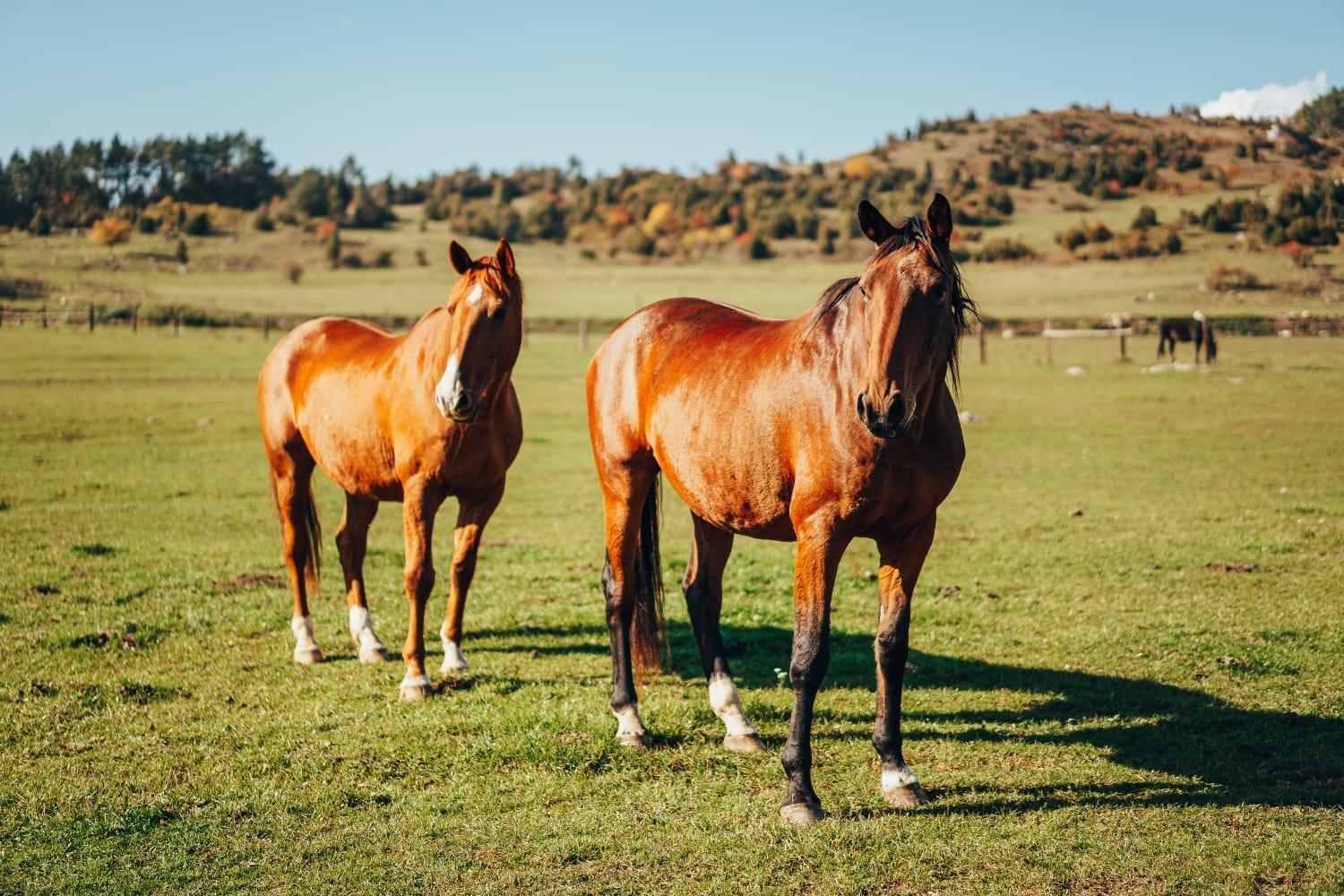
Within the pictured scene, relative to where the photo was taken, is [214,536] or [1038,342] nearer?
[214,536]

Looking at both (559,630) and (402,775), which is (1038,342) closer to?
(559,630)

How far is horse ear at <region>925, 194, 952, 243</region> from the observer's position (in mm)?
3877

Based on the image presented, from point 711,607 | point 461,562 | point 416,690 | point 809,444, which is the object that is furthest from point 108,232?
point 809,444

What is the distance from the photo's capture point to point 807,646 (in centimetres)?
439

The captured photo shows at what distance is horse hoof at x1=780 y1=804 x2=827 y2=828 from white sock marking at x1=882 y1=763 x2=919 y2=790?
1.26 feet

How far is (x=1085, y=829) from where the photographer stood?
4.12m

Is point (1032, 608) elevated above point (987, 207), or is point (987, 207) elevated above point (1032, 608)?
point (987, 207)

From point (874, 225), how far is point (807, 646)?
1936 mm

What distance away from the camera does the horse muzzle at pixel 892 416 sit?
3.80m

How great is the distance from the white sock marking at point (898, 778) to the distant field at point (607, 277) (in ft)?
90.9

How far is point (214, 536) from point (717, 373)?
27.1 ft

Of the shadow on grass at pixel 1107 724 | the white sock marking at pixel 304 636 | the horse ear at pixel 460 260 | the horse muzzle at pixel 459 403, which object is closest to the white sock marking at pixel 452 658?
the shadow on grass at pixel 1107 724

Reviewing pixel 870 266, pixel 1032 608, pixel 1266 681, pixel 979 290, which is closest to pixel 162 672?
pixel 870 266

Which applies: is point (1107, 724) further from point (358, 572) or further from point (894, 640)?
point (358, 572)
